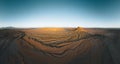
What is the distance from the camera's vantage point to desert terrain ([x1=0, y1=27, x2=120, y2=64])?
2.47m

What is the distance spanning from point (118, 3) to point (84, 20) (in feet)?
2.11

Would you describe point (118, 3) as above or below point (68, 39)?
above

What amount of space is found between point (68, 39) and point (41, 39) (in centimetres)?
43

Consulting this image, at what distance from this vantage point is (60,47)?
2514 millimetres

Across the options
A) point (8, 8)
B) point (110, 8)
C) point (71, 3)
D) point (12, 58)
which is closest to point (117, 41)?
point (110, 8)

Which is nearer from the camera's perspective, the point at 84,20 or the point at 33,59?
the point at 33,59

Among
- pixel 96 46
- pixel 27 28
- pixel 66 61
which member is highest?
pixel 27 28

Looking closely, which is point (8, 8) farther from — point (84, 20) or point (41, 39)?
point (84, 20)

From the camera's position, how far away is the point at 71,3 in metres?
A: 2.64

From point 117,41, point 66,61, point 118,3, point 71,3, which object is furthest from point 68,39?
point 118,3

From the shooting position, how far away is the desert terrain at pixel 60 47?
2.47 m

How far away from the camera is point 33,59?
2.47m

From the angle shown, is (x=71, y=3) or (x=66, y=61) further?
(x=71, y=3)

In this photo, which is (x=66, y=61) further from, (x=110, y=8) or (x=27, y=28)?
(x=110, y=8)
